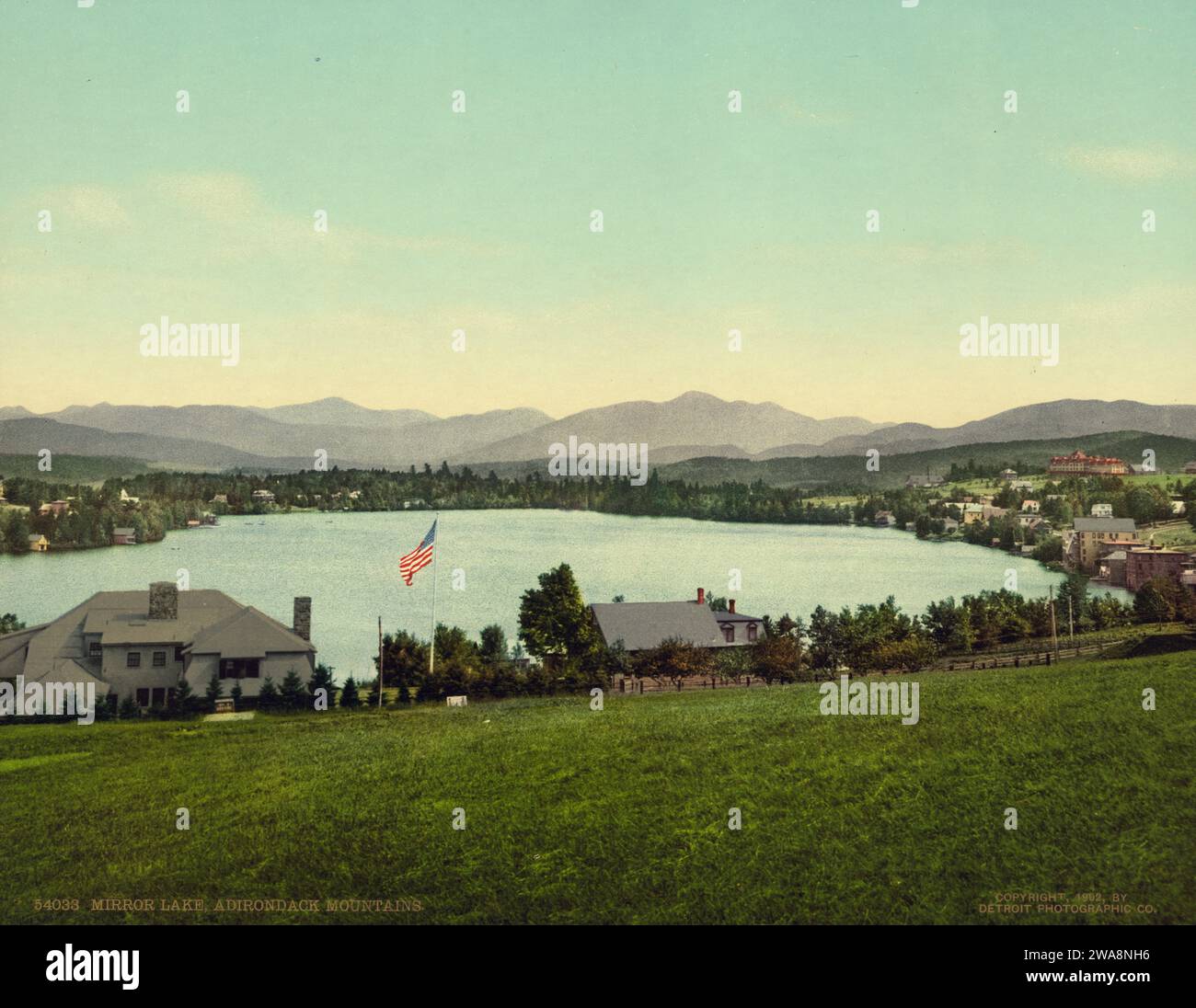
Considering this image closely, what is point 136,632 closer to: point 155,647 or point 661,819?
point 155,647

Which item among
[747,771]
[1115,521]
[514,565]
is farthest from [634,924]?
[1115,521]

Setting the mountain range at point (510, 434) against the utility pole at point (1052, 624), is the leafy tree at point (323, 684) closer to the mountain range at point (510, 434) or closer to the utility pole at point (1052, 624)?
the mountain range at point (510, 434)

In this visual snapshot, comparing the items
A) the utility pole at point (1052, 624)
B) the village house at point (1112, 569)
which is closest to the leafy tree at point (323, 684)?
the utility pole at point (1052, 624)

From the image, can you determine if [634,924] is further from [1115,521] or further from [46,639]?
[1115,521]

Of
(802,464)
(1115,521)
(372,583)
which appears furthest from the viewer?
(802,464)

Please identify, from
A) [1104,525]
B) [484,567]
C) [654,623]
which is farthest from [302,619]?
[1104,525]

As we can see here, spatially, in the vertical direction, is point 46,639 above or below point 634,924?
above

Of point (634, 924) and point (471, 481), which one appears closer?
point (634, 924)
